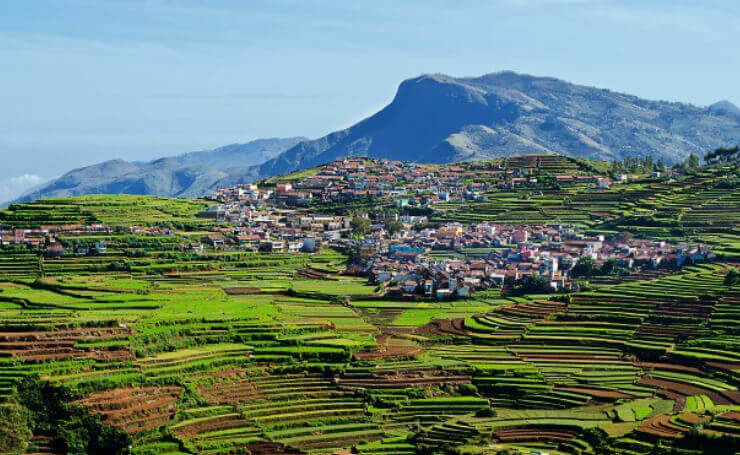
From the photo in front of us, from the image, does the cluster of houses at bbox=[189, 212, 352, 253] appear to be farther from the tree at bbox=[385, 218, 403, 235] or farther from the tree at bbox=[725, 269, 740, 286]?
the tree at bbox=[725, 269, 740, 286]

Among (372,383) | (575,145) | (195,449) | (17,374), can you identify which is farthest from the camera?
(575,145)

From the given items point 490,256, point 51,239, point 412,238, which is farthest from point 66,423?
point 412,238

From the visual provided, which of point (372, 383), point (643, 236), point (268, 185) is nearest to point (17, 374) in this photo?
point (372, 383)

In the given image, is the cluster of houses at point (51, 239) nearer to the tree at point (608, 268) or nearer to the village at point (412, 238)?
the village at point (412, 238)

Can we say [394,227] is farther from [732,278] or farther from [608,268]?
[732,278]

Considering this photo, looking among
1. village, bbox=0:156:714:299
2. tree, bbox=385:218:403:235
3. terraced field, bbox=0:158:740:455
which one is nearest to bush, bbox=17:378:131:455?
terraced field, bbox=0:158:740:455

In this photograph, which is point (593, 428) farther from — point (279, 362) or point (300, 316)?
point (300, 316)

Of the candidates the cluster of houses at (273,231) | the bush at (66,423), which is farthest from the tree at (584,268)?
the bush at (66,423)
